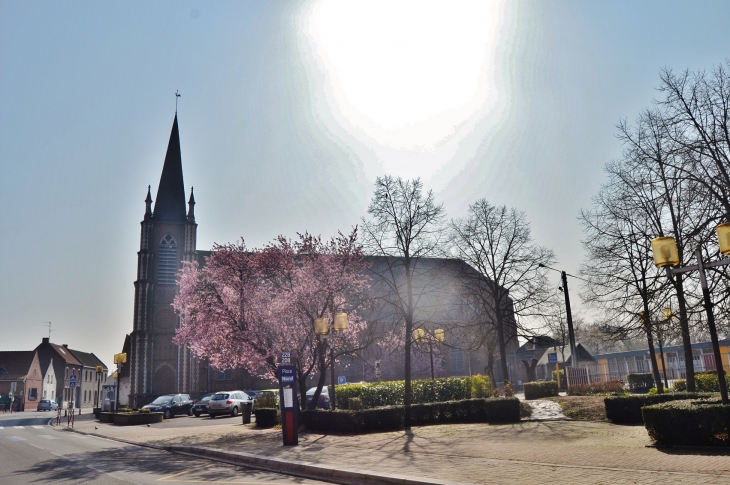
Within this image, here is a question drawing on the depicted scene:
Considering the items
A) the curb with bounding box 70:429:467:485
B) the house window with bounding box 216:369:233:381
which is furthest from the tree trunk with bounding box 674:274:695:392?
the house window with bounding box 216:369:233:381

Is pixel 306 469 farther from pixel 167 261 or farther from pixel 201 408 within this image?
pixel 167 261

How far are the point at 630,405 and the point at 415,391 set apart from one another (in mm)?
13031

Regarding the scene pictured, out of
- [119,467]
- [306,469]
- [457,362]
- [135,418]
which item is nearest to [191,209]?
[457,362]

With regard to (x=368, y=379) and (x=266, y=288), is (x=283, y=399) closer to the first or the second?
(x=266, y=288)

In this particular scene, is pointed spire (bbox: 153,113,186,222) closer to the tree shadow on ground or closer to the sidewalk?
the sidewalk

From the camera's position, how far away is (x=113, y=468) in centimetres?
1329

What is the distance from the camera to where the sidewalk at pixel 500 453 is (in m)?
9.57

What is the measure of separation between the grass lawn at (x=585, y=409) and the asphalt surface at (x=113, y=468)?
41.2ft

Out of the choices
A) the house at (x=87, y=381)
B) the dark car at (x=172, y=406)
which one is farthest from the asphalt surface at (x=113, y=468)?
the house at (x=87, y=381)

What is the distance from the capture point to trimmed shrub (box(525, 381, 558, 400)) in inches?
1228

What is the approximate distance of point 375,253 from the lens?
25078 mm

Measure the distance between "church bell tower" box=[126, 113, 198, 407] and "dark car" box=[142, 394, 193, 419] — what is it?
65.6ft

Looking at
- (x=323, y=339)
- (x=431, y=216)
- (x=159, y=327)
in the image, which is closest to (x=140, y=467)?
(x=323, y=339)

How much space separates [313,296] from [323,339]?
73.1 inches
